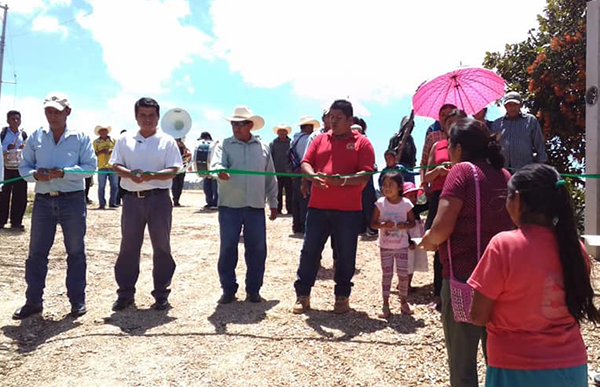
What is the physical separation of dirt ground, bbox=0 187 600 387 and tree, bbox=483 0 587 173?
158 inches

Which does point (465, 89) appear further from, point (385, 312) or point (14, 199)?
point (14, 199)

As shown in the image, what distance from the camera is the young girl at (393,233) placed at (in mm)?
4852

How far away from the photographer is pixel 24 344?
4.36m

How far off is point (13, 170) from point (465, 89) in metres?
7.74

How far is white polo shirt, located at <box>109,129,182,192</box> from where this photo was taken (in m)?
4.93

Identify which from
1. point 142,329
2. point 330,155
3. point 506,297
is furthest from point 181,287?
point 506,297

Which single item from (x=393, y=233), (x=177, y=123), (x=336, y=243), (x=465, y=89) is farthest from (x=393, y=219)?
(x=177, y=123)

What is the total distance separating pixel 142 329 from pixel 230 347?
95 centimetres

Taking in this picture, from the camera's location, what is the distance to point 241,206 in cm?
522

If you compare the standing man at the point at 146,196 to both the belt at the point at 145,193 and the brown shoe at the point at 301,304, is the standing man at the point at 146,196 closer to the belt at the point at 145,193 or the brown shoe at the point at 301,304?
the belt at the point at 145,193

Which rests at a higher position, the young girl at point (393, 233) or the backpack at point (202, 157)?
the backpack at point (202, 157)

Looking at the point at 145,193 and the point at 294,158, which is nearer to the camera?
the point at 145,193

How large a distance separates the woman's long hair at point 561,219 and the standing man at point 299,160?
515cm

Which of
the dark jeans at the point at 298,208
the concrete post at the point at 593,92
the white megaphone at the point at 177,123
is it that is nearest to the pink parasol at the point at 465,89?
the concrete post at the point at 593,92
